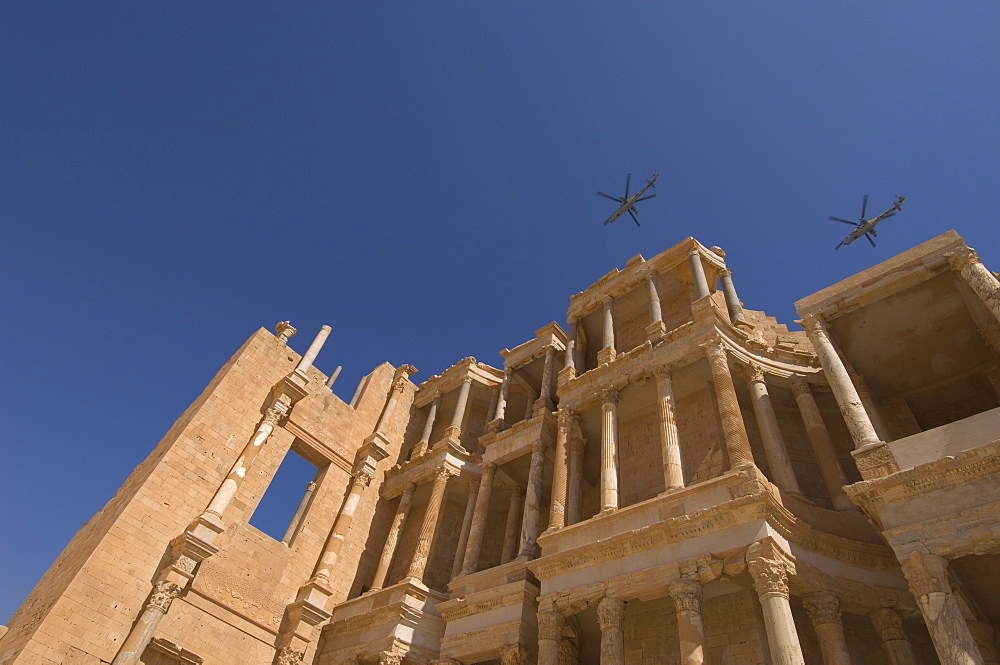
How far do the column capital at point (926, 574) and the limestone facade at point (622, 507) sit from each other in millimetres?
38

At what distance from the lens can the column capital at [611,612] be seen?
12.4 meters

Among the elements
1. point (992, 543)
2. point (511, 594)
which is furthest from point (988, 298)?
point (511, 594)

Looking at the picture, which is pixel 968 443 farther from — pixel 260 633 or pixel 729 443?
pixel 260 633

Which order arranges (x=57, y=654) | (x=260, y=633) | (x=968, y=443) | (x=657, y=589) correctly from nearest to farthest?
1. (x=968, y=443)
2. (x=657, y=589)
3. (x=57, y=654)
4. (x=260, y=633)

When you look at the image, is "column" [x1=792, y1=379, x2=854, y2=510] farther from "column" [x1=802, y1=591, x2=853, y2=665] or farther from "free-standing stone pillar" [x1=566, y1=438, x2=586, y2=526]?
"free-standing stone pillar" [x1=566, y1=438, x2=586, y2=526]

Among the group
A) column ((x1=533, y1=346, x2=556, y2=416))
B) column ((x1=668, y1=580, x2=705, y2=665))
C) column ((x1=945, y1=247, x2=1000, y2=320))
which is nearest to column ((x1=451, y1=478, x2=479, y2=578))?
column ((x1=533, y1=346, x2=556, y2=416))

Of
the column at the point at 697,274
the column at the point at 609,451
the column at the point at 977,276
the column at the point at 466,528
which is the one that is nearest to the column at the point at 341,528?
the column at the point at 466,528

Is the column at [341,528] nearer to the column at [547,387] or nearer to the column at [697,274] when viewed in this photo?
the column at [547,387]

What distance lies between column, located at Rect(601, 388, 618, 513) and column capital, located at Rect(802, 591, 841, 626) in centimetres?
462

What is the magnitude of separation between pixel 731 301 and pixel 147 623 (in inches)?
788

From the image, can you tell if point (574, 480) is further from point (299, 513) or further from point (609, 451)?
point (299, 513)

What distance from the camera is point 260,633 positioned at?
17734 millimetres

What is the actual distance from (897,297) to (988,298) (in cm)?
269

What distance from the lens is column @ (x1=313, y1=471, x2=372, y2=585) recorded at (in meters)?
19.8
